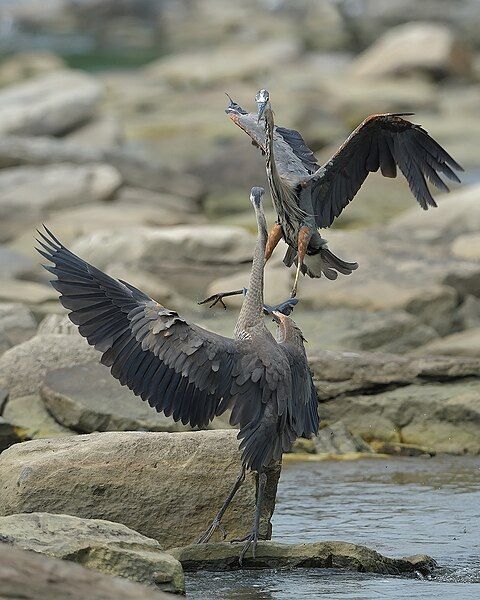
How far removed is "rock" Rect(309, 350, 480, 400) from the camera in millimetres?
10844

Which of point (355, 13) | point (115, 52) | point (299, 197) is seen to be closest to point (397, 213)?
point (299, 197)

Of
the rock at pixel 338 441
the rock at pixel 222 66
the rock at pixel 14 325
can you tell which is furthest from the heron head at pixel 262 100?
the rock at pixel 222 66

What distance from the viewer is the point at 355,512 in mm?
8992

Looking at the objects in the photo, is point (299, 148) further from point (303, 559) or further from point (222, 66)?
point (222, 66)

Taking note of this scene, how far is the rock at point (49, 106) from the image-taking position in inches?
949

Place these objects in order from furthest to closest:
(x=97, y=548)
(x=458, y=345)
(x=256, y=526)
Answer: (x=458, y=345)
(x=256, y=526)
(x=97, y=548)

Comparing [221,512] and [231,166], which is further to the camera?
[231,166]

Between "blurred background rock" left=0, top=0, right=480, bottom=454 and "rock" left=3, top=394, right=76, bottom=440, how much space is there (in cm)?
35

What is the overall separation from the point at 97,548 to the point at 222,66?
2933 centimetres

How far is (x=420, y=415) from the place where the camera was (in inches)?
420

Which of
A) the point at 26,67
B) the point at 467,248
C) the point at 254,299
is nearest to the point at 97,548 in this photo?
the point at 254,299

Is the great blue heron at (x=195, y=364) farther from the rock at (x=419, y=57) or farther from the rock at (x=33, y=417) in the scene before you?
the rock at (x=419, y=57)

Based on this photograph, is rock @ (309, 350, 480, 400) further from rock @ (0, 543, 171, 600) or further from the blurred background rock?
rock @ (0, 543, 171, 600)

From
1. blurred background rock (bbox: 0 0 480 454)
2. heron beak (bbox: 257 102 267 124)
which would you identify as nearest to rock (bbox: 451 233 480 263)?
blurred background rock (bbox: 0 0 480 454)
